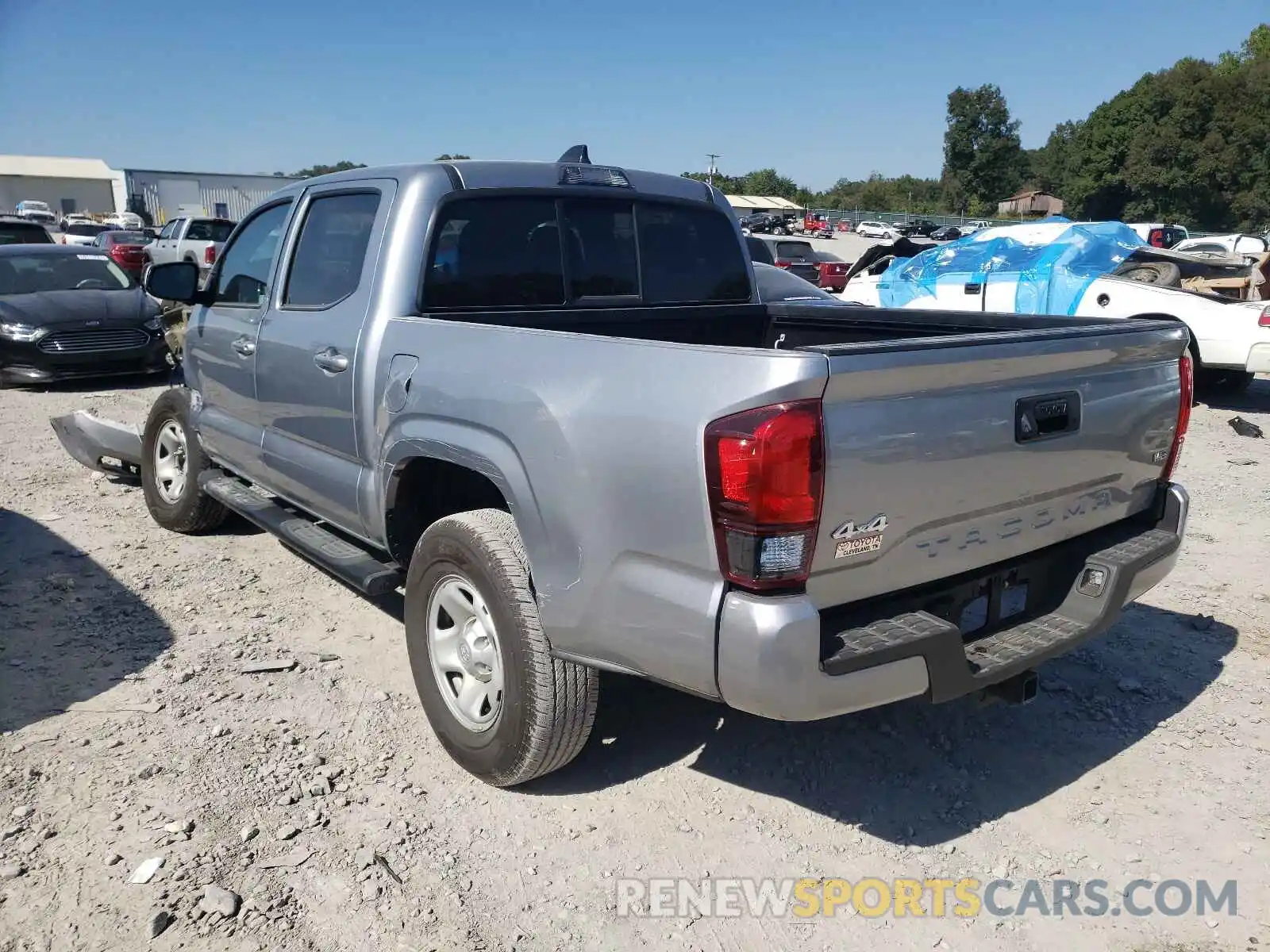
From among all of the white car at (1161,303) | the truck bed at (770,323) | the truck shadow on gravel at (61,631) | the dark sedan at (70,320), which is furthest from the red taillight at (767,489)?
the dark sedan at (70,320)

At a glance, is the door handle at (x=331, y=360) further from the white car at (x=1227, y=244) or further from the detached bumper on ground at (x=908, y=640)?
the white car at (x=1227, y=244)

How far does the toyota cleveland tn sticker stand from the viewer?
7.43 feet

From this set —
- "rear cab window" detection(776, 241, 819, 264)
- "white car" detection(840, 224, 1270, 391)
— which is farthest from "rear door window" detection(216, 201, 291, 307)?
"rear cab window" detection(776, 241, 819, 264)

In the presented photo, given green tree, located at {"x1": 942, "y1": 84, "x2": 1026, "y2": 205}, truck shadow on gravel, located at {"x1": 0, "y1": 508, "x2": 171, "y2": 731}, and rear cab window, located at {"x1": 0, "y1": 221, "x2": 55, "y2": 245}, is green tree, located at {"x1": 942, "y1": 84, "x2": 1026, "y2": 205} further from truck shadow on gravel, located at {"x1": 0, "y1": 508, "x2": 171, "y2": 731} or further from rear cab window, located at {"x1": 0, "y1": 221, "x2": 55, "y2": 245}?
truck shadow on gravel, located at {"x1": 0, "y1": 508, "x2": 171, "y2": 731}

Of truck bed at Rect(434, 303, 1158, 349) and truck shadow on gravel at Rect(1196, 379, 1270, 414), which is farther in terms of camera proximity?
truck shadow on gravel at Rect(1196, 379, 1270, 414)

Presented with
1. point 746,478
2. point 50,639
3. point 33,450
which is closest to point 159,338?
point 33,450

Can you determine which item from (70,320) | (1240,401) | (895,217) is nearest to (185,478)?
(70,320)

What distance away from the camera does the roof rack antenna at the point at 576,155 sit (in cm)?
409

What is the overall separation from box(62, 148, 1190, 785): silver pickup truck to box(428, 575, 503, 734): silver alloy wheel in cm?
1

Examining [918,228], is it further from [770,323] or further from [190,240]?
[770,323]

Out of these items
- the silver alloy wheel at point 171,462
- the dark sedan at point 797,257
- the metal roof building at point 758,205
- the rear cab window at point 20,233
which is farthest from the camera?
the metal roof building at point 758,205

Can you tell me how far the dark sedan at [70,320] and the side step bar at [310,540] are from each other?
6984 mm

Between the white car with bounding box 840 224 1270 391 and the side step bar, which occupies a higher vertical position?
the white car with bounding box 840 224 1270 391

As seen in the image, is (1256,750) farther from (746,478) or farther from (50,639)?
(50,639)
